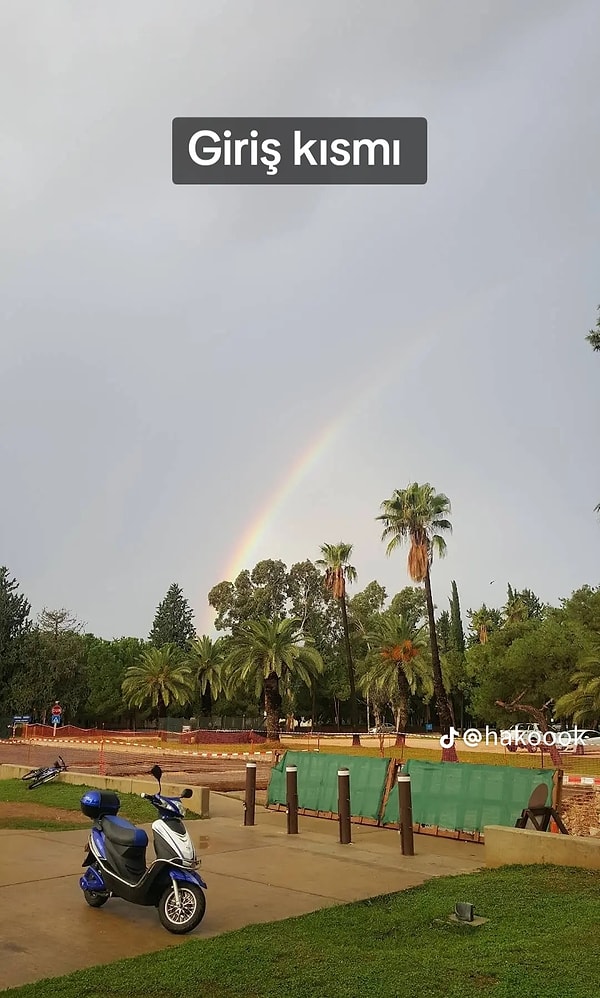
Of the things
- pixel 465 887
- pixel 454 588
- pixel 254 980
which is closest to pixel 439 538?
pixel 465 887

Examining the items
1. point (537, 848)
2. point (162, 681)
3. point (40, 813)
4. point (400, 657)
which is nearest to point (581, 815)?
point (537, 848)

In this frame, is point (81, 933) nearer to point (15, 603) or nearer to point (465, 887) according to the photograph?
point (465, 887)

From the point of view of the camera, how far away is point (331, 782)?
47.4 feet

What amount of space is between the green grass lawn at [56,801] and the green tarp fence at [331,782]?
6.15 feet

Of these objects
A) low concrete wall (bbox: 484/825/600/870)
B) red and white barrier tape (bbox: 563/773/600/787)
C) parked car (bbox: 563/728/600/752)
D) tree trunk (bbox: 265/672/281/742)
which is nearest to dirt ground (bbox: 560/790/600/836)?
red and white barrier tape (bbox: 563/773/600/787)

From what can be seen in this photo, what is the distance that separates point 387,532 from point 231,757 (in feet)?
56.8

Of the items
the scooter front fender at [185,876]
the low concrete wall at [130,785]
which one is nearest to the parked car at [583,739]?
the low concrete wall at [130,785]

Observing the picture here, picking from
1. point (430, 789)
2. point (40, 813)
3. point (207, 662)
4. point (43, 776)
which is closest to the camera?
point (430, 789)

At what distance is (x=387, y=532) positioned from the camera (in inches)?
1898

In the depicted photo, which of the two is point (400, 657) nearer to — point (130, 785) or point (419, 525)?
point (419, 525)

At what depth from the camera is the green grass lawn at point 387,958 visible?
5297mm

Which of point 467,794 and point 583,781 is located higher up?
point 467,794

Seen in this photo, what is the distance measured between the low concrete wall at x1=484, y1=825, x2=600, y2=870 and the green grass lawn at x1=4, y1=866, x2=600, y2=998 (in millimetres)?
1362

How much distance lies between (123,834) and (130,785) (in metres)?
10.4
